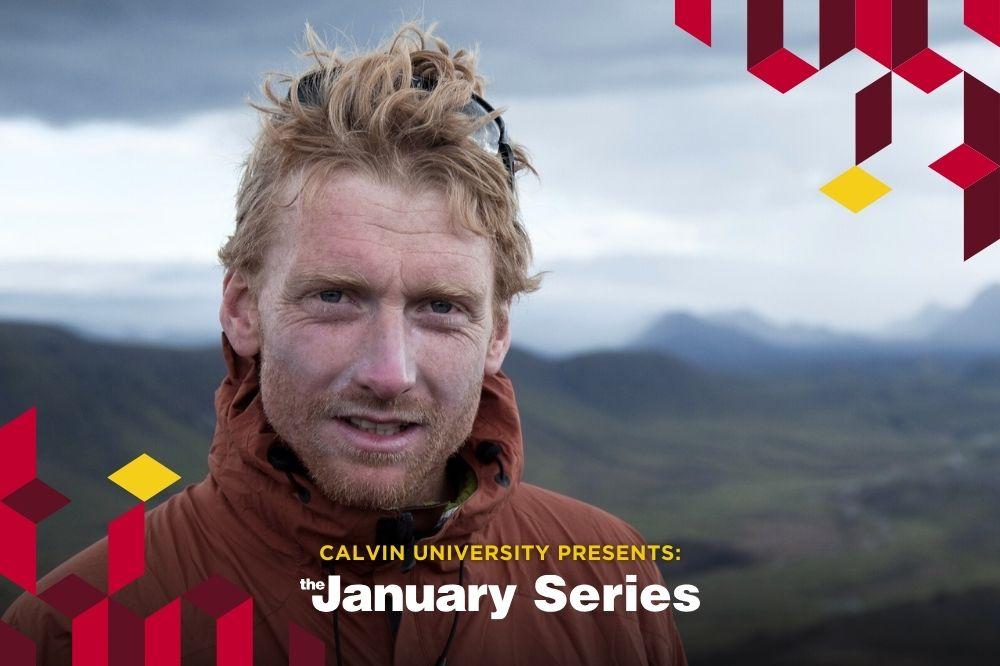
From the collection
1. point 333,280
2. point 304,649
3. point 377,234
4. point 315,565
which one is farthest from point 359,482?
point 377,234

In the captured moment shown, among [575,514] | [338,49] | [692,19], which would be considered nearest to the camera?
[338,49]

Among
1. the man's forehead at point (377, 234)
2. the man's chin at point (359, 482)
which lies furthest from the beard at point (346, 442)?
the man's forehead at point (377, 234)

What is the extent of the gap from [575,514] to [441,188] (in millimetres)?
1893

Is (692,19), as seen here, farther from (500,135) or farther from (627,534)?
(627,534)

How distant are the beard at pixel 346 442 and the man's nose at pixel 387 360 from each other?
81 millimetres

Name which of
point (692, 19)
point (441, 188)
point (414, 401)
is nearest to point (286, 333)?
point (414, 401)

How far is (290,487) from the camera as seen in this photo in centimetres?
443

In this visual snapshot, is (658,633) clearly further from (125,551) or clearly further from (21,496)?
(21,496)

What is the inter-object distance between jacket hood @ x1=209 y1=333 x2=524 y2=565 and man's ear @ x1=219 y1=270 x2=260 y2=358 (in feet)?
0.20

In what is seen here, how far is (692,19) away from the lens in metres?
6.58

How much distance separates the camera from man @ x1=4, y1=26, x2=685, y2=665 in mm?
4340

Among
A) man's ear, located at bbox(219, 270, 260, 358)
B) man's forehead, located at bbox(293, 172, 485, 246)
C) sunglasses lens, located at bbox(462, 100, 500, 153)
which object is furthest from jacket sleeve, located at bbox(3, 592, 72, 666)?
sunglasses lens, located at bbox(462, 100, 500, 153)

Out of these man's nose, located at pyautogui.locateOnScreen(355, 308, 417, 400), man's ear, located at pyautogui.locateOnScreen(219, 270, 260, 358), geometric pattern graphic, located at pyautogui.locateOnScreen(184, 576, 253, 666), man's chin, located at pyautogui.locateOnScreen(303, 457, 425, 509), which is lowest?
geometric pattern graphic, located at pyautogui.locateOnScreen(184, 576, 253, 666)

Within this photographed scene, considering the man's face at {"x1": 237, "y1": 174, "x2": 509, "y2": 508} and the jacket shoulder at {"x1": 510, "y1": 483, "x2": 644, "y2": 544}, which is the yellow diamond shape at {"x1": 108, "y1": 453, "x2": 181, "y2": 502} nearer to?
the man's face at {"x1": 237, "y1": 174, "x2": 509, "y2": 508}
